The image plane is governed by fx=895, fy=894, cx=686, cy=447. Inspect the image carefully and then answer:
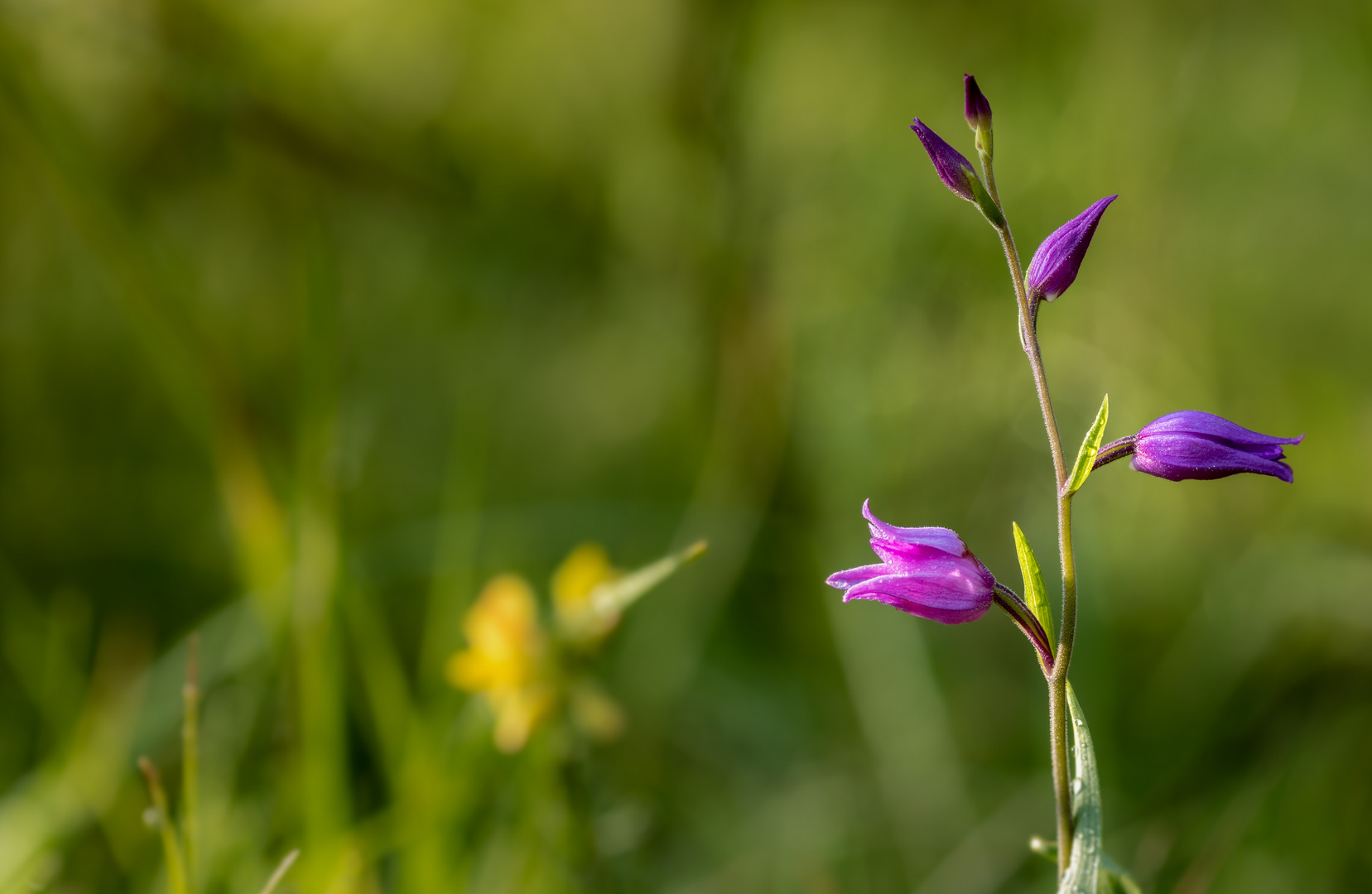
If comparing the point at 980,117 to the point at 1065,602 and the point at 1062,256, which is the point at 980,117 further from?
the point at 1065,602

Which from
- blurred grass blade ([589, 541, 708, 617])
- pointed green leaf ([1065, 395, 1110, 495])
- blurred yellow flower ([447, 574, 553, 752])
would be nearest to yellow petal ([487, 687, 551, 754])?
blurred yellow flower ([447, 574, 553, 752])

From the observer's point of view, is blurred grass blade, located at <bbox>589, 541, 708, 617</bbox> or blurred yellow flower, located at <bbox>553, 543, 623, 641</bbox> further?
blurred yellow flower, located at <bbox>553, 543, 623, 641</bbox>

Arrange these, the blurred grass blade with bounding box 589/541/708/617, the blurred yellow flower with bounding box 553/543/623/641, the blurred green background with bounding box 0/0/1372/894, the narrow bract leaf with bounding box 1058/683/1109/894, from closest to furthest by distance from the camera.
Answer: the narrow bract leaf with bounding box 1058/683/1109/894
the blurred grass blade with bounding box 589/541/708/617
the blurred yellow flower with bounding box 553/543/623/641
the blurred green background with bounding box 0/0/1372/894

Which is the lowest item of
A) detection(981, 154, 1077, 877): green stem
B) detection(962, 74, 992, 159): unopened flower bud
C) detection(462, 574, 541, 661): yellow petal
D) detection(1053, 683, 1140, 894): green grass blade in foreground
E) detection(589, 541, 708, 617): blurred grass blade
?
detection(1053, 683, 1140, 894): green grass blade in foreground

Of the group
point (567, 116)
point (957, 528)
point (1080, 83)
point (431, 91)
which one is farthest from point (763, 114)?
point (957, 528)

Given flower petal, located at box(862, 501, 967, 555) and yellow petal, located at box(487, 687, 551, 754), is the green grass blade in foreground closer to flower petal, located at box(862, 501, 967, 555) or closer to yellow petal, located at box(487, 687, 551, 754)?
flower petal, located at box(862, 501, 967, 555)

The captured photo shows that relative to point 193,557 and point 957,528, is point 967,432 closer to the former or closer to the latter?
point 957,528
